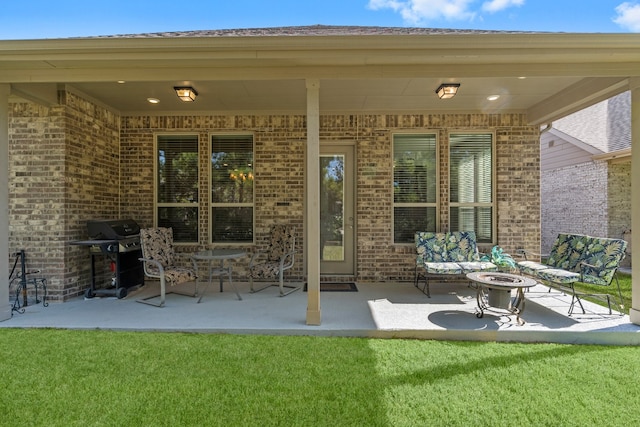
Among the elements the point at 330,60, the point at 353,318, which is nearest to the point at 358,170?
the point at 330,60

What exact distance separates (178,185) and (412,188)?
4056 mm

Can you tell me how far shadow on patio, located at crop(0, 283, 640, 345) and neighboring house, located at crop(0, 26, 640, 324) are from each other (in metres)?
0.81

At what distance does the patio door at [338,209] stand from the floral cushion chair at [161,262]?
2.25 m

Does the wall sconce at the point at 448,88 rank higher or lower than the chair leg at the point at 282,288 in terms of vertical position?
higher

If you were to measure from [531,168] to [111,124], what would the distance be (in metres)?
7.06

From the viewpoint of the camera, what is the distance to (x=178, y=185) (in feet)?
19.6

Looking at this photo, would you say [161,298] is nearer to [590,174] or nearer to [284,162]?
[284,162]

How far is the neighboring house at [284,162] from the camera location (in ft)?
15.2

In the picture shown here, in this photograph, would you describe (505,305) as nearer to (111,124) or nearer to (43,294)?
(43,294)

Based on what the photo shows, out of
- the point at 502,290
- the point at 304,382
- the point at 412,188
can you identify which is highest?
the point at 412,188

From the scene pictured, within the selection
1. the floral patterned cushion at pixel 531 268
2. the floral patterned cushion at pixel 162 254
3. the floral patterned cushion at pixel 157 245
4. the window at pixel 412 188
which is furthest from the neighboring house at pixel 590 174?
the floral patterned cushion at pixel 157 245

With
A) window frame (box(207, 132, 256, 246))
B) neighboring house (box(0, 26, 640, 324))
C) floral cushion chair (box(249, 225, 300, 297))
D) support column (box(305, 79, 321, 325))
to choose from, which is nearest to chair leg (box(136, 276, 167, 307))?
neighboring house (box(0, 26, 640, 324))

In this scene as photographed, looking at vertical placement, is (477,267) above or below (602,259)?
below

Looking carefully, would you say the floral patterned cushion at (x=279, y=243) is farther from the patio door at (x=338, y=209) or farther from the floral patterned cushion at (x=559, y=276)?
the floral patterned cushion at (x=559, y=276)
